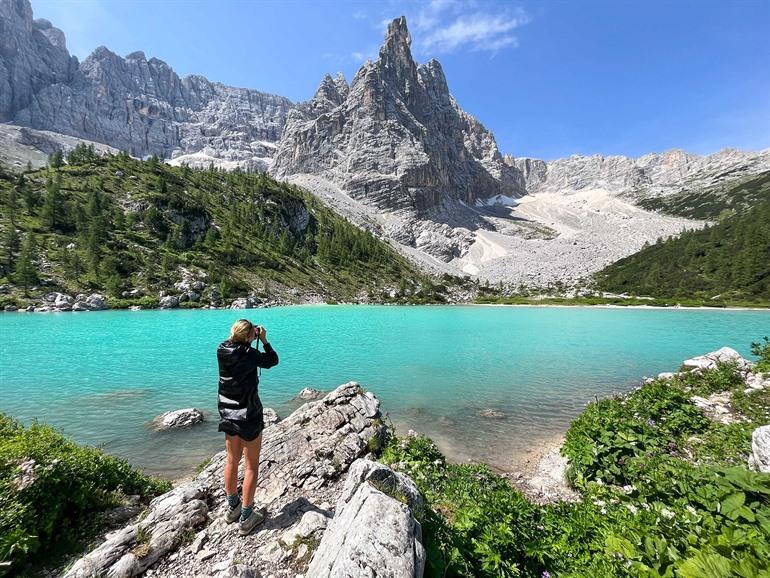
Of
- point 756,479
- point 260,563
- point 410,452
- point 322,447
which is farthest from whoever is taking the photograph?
point 410,452

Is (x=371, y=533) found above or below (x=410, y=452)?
above

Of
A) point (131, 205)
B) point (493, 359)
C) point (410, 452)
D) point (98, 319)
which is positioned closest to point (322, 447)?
point (410, 452)

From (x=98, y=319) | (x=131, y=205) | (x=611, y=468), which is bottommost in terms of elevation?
(x=98, y=319)

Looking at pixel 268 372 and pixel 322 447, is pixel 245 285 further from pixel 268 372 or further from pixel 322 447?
pixel 322 447

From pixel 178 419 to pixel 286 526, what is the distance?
37.9ft

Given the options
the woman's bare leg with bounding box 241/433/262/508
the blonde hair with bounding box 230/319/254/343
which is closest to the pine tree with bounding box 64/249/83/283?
the blonde hair with bounding box 230/319/254/343

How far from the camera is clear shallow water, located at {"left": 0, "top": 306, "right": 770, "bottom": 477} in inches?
557

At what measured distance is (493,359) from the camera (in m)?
29.9

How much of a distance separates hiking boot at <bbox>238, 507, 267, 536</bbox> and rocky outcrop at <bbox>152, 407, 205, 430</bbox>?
35.7ft

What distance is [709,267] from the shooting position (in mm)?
124750

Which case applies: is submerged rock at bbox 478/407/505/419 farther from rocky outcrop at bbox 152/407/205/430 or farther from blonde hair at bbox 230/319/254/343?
blonde hair at bbox 230/319/254/343

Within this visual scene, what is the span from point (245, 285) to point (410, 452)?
91000mm

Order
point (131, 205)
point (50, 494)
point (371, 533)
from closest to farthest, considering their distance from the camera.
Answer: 1. point (371, 533)
2. point (50, 494)
3. point (131, 205)

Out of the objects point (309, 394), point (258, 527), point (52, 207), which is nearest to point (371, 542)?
point (258, 527)
